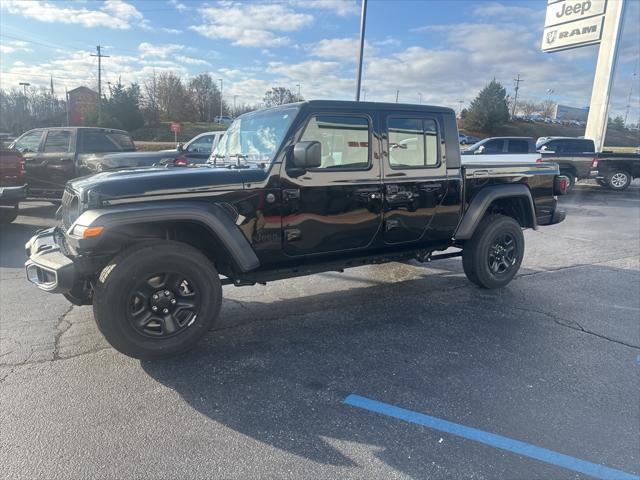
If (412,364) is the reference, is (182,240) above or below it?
above

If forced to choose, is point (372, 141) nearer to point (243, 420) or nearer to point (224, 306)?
point (224, 306)

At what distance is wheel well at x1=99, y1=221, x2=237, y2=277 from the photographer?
10.7ft

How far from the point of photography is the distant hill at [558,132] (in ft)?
207

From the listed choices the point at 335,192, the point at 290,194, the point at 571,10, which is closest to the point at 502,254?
the point at 335,192

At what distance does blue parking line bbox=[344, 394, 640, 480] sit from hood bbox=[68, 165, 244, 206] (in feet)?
6.19

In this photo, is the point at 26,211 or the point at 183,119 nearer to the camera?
the point at 26,211

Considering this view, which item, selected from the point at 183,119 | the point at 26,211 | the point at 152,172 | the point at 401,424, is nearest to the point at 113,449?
the point at 401,424

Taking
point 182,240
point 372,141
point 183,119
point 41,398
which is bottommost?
point 41,398

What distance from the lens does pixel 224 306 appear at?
15.3 ft

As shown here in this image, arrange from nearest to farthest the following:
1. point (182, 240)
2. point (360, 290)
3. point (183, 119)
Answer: point (182, 240) < point (360, 290) < point (183, 119)

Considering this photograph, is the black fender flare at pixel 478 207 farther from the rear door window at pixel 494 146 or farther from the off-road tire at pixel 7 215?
the rear door window at pixel 494 146

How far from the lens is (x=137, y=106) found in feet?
145

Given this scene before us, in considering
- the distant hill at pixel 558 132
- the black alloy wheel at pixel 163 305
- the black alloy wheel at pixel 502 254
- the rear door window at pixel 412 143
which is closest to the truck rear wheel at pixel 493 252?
the black alloy wheel at pixel 502 254

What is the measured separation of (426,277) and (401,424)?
3301 mm
